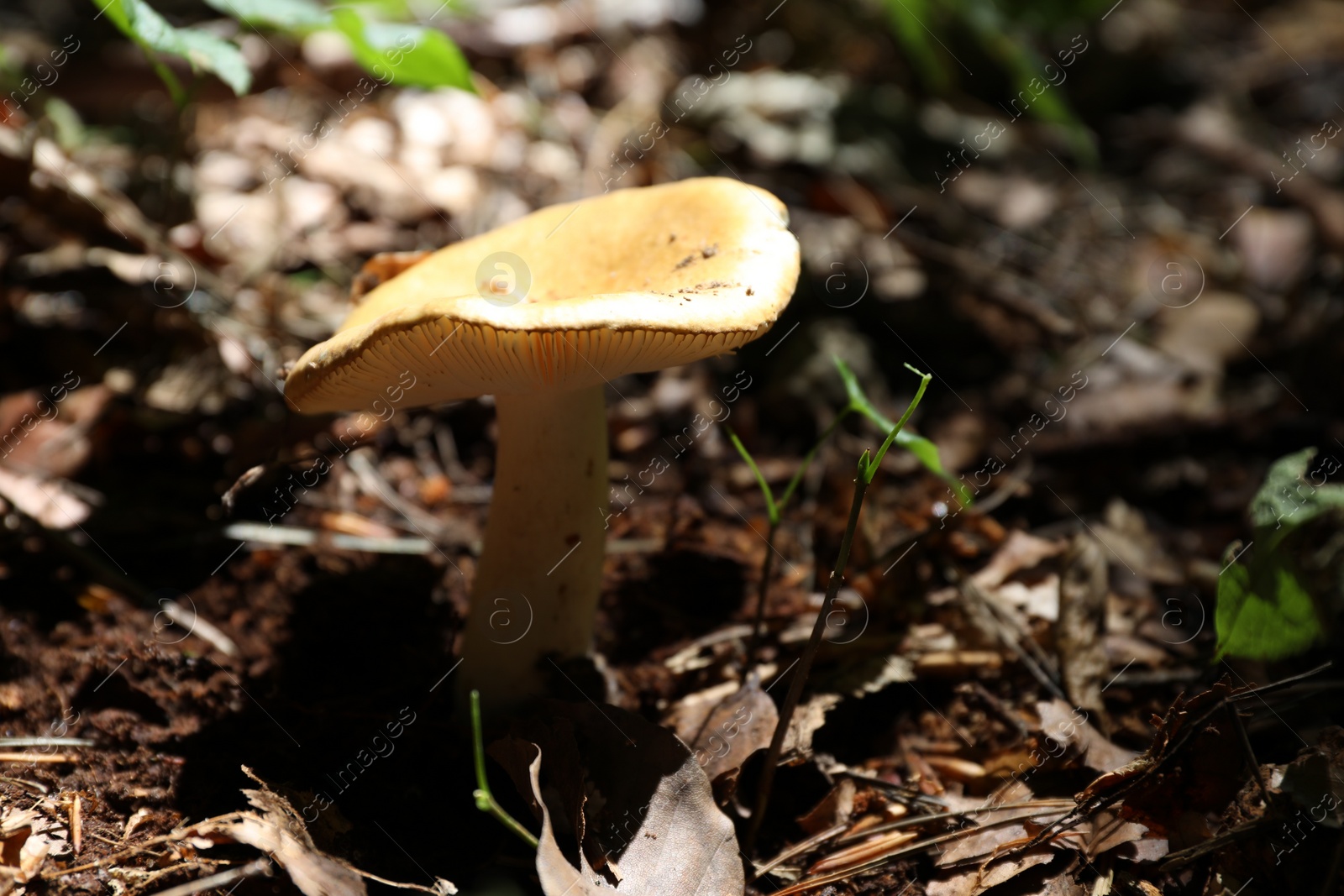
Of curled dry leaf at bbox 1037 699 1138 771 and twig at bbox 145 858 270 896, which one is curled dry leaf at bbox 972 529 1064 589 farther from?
twig at bbox 145 858 270 896

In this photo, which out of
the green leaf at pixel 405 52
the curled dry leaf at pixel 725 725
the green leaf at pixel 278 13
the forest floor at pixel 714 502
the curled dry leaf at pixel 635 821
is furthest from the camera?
the green leaf at pixel 405 52

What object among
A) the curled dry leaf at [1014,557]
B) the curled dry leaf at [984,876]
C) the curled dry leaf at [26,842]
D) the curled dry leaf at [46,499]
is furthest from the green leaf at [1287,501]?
the curled dry leaf at [46,499]

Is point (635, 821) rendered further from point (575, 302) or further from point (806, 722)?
point (575, 302)

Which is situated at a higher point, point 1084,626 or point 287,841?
point 287,841

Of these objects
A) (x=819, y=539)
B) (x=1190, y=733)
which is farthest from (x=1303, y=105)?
(x=1190, y=733)

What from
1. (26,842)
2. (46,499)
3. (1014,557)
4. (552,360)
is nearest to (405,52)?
(552,360)

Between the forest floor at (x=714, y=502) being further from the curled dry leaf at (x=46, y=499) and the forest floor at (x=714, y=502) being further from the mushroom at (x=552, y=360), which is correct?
the mushroom at (x=552, y=360)
